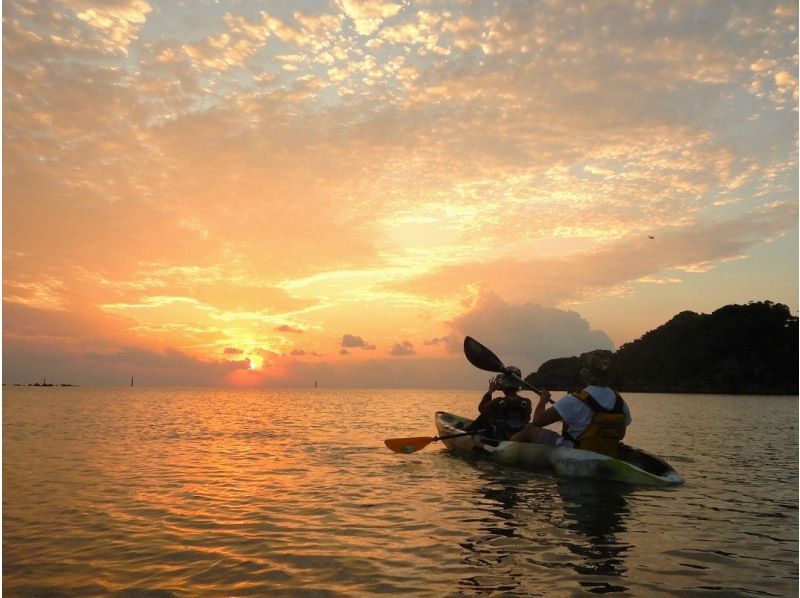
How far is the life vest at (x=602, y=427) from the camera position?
35.1 feet

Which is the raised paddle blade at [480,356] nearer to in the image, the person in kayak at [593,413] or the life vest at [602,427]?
the person in kayak at [593,413]

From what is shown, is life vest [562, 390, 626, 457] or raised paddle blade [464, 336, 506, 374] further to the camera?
raised paddle blade [464, 336, 506, 374]

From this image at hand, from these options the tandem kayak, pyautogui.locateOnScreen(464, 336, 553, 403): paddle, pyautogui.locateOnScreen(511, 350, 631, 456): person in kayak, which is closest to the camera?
pyautogui.locateOnScreen(511, 350, 631, 456): person in kayak

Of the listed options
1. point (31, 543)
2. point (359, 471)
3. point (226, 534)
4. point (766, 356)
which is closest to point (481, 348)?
point (359, 471)

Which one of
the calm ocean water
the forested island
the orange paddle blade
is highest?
the forested island

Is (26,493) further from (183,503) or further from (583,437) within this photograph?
(583,437)

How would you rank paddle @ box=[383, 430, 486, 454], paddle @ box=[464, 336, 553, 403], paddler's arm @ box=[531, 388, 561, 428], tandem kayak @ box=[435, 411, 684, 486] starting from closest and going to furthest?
tandem kayak @ box=[435, 411, 684, 486] → paddler's arm @ box=[531, 388, 561, 428] → paddle @ box=[383, 430, 486, 454] → paddle @ box=[464, 336, 553, 403]

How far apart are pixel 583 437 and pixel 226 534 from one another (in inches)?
273

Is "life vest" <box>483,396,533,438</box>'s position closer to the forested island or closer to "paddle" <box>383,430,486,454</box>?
"paddle" <box>383,430,486,454</box>

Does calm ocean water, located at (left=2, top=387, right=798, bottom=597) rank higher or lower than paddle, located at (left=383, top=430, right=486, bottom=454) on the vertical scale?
lower

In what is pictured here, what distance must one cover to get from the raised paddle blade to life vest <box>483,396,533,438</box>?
56.0 inches

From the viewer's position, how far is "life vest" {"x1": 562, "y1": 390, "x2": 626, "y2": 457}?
10.7 m

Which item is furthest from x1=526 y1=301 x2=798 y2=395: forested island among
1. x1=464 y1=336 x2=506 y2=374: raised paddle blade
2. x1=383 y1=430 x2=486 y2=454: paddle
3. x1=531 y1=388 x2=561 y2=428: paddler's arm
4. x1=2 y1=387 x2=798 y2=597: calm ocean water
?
x1=531 y1=388 x2=561 y2=428: paddler's arm

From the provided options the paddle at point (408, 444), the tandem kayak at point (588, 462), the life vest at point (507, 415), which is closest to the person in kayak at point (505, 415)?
the life vest at point (507, 415)
